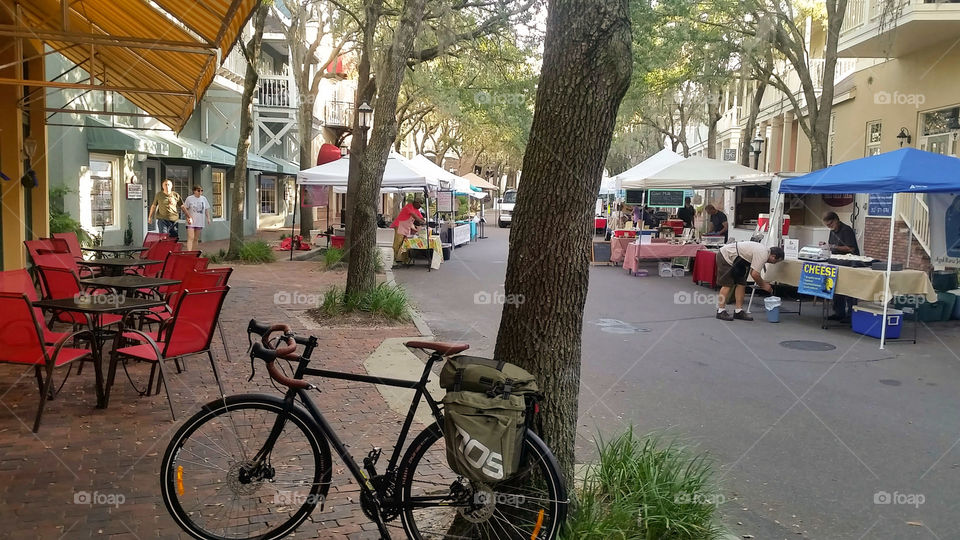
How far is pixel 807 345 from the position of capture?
32.3 feet

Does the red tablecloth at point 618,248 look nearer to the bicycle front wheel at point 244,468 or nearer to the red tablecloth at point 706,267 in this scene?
the red tablecloth at point 706,267

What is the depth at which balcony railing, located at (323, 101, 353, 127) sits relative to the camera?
140 ft

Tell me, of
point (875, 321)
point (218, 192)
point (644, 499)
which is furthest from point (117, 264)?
point (218, 192)

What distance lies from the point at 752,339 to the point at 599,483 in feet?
22.4

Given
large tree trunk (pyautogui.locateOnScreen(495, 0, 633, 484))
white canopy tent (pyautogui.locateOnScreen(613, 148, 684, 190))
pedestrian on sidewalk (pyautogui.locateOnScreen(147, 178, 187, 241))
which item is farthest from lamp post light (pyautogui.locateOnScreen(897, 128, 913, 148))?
pedestrian on sidewalk (pyautogui.locateOnScreen(147, 178, 187, 241))

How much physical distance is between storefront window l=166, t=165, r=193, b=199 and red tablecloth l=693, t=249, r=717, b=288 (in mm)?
15879

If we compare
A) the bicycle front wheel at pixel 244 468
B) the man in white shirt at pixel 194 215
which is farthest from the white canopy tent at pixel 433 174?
the bicycle front wheel at pixel 244 468

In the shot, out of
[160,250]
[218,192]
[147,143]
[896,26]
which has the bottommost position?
[160,250]

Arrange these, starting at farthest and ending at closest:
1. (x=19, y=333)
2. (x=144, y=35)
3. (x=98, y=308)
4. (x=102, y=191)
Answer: (x=102, y=191) < (x=144, y=35) < (x=98, y=308) < (x=19, y=333)

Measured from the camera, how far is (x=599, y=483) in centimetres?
411

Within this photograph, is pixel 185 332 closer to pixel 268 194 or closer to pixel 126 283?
pixel 126 283

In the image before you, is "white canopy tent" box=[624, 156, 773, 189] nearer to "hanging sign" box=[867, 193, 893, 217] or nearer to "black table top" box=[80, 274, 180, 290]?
"hanging sign" box=[867, 193, 893, 217]

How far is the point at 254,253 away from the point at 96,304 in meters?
12.6

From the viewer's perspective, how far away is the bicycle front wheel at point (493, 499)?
333 cm
